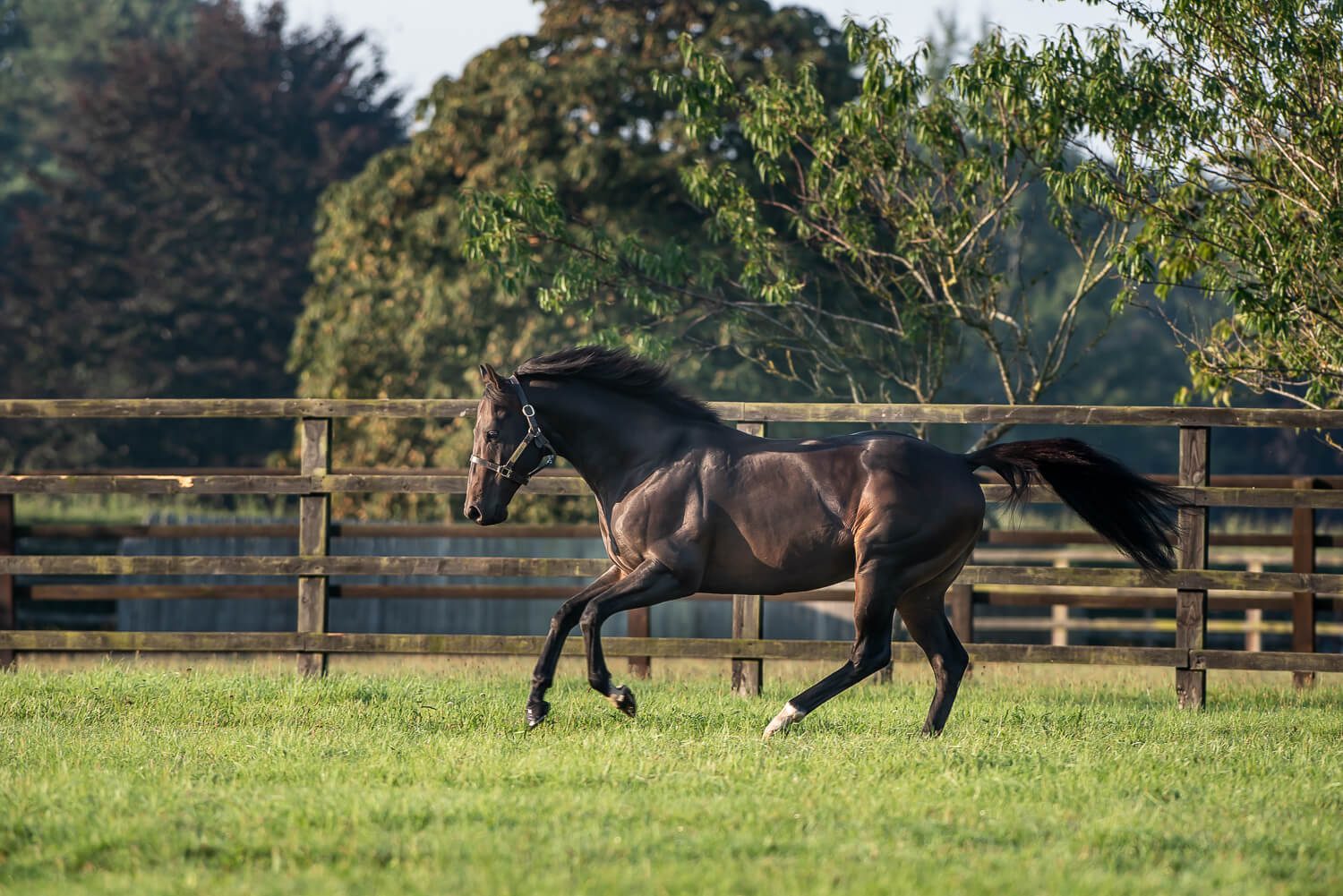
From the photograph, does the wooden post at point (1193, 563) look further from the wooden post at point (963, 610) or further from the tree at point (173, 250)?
the tree at point (173, 250)

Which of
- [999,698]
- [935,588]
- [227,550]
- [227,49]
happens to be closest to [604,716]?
[935,588]

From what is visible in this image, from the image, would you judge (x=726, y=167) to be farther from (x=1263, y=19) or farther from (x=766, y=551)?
(x=766, y=551)

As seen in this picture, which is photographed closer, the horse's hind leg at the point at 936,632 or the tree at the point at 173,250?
the horse's hind leg at the point at 936,632

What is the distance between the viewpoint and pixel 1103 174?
10023 millimetres

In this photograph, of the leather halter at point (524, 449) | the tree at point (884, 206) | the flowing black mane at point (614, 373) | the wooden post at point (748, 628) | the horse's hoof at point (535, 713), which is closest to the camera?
the horse's hoof at point (535, 713)

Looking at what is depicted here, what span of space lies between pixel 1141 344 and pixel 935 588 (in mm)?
35330

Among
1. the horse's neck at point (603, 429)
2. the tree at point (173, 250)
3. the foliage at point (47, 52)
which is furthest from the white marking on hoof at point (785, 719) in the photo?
the foliage at point (47, 52)

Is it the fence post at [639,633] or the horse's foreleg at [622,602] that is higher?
the horse's foreleg at [622,602]

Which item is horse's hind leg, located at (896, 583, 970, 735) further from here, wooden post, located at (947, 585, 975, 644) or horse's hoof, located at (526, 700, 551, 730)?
wooden post, located at (947, 585, 975, 644)

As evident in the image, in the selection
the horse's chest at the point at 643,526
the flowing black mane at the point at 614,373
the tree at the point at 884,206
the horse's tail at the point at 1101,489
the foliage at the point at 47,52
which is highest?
the foliage at the point at 47,52

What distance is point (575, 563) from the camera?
952cm

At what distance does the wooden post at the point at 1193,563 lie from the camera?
8930mm

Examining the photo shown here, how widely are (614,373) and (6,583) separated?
523 cm

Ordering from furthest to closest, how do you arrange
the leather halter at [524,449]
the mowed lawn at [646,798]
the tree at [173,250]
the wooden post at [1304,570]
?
the tree at [173,250] < the wooden post at [1304,570] < the leather halter at [524,449] < the mowed lawn at [646,798]
